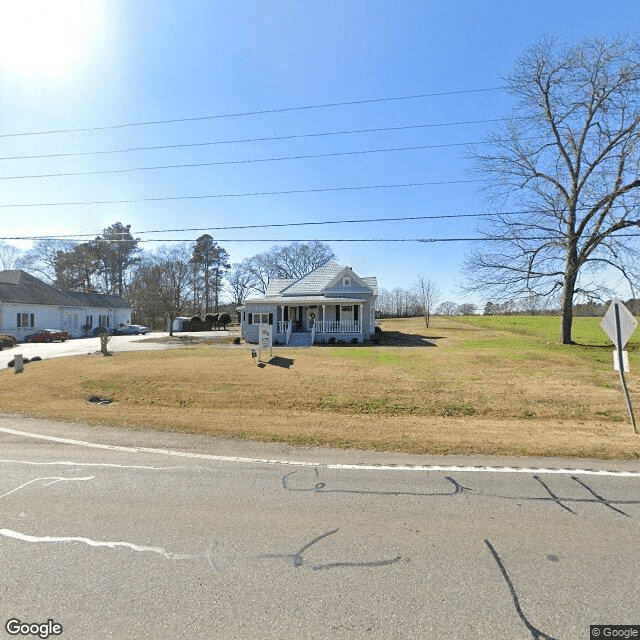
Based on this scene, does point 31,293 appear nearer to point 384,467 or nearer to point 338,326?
point 338,326

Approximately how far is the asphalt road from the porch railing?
20.2 meters

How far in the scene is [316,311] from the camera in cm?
2812

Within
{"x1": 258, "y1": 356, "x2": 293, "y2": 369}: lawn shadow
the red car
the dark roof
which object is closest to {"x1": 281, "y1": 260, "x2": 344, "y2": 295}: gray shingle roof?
{"x1": 258, "y1": 356, "x2": 293, "y2": 369}: lawn shadow

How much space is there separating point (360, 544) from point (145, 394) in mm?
9336

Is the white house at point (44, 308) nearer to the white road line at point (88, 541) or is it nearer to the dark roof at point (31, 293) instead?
the dark roof at point (31, 293)

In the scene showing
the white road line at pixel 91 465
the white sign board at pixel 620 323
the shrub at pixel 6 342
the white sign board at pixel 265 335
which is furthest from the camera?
the shrub at pixel 6 342

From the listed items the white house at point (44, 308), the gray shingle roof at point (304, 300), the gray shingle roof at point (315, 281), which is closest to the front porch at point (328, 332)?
the gray shingle roof at point (304, 300)

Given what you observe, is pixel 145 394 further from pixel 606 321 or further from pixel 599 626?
pixel 606 321

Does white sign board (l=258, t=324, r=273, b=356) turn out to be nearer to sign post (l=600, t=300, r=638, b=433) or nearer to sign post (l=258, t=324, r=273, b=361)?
sign post (l=258, t=324, r=273, b=361)

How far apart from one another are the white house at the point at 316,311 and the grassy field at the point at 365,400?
9924mm

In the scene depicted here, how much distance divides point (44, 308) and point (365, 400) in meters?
42.2

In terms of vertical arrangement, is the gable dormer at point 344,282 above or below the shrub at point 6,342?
above

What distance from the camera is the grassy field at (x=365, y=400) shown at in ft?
23.0

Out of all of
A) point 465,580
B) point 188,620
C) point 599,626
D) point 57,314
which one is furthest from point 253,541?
point 57,314
